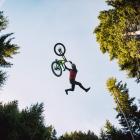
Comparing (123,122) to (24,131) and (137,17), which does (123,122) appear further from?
(137,17)

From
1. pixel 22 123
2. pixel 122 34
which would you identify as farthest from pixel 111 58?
pixel 22 123

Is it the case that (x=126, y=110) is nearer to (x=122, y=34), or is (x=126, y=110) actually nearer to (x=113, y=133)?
(x=113, y=133)

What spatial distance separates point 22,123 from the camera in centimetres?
3750

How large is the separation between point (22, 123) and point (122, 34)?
17.8 meters

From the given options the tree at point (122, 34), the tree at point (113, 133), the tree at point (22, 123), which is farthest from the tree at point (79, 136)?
the tree at point (122, 34)

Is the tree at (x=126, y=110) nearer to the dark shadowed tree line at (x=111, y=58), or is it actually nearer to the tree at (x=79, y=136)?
A: the dark shadowed tree line at (x=111, y=58)

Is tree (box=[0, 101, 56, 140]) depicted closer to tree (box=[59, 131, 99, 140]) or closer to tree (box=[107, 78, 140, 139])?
tree (box=[107, 78, 140, 139])

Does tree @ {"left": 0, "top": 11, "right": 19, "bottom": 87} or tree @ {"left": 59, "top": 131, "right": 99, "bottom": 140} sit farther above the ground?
tree @ {"left": 59, "top": 131, "right": 99, "bottom": 140}

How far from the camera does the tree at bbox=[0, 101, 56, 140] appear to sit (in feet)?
116

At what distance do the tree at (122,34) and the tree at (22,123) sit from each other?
14412mm

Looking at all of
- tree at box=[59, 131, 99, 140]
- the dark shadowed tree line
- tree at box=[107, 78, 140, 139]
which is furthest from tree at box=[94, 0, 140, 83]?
tree at box=[59, 131, 99, 140]

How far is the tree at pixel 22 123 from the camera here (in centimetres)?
3550

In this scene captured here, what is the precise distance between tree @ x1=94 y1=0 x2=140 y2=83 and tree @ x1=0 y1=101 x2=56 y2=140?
14.4 meters

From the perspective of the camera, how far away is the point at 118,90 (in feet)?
145
